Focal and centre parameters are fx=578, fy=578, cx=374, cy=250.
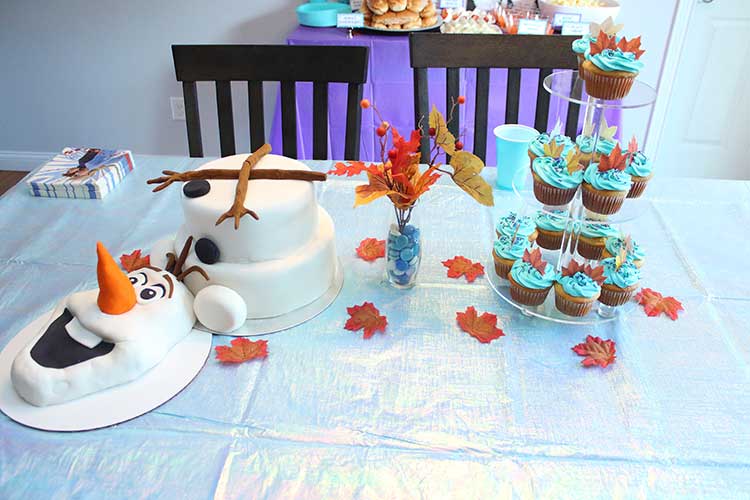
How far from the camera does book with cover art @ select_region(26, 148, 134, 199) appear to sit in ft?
3.81

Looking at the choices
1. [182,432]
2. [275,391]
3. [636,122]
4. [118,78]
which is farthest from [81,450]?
[636,122]

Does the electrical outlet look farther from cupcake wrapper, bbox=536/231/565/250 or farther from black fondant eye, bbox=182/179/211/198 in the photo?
cupcake wrapper, bbox=536/231/565/250

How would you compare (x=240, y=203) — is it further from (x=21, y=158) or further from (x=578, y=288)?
(x=21, y=158)

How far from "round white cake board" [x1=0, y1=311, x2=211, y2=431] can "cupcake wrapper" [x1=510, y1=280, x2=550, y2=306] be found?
0.46 meters

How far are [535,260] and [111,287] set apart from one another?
0.59 meters

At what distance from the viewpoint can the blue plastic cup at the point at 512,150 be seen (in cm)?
112

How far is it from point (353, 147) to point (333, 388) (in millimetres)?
764

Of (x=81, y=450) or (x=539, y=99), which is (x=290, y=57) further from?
(x=81, y=450)

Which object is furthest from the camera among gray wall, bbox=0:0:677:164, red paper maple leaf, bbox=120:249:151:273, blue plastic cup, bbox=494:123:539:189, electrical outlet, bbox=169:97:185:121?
electrical outlet, bbox=169:97:185:121

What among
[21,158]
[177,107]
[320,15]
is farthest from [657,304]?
[21,158]

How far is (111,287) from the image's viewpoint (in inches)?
28.1

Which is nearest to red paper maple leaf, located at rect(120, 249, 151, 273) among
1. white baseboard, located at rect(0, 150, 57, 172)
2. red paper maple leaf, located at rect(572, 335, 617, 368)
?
red paper maple leaf, located at rect(572, 335, 617, 368)

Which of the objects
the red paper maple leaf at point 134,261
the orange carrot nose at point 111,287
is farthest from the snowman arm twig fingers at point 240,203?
the red paper maple leaf at point 134,261

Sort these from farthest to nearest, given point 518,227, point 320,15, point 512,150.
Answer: point 320,15 < point 512,150 < point 518,227
